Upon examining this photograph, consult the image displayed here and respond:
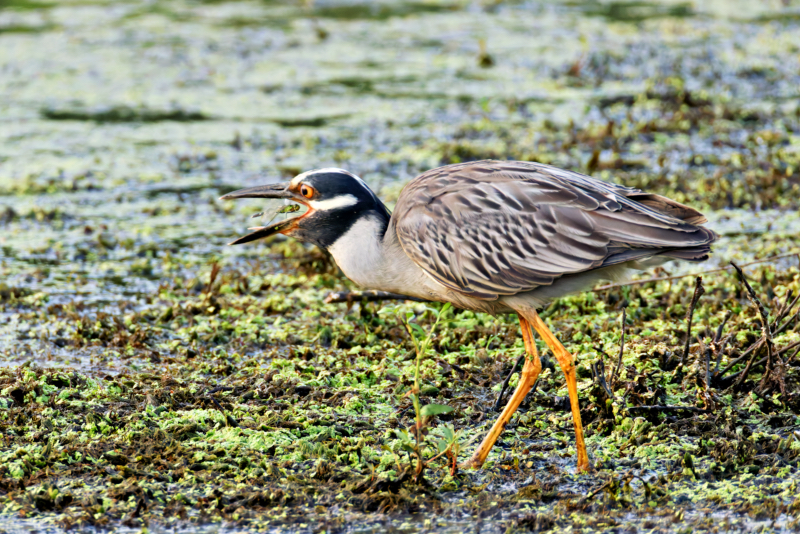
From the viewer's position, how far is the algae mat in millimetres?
4473

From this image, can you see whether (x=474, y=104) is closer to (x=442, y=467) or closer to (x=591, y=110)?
(x=591, y=110)

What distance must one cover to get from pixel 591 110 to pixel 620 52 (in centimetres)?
252

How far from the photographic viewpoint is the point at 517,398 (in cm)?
487

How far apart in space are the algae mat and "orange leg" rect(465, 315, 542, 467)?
12cm

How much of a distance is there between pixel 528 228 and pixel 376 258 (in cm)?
80

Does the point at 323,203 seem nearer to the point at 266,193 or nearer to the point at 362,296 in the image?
the point at 266,193

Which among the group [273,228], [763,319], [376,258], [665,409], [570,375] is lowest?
[665,409]


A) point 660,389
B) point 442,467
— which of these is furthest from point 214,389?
point 660,389

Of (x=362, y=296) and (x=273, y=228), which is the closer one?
(x=273, y=228)

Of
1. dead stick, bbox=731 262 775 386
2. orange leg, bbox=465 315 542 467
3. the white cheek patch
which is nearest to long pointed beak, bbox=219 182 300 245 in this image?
the white cheek patch

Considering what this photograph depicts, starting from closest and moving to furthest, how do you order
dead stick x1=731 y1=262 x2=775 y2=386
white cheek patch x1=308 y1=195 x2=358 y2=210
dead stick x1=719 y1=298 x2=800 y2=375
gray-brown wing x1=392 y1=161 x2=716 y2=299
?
gray-brown wing x1=392 y1=161 x2=716 y2=299 → dead stick x1=731 y1=262 x2=775 y2=386 → dead stick x1=719 y1=298 x2=800 y2=375 → white cheek patch x1=308 y1=195 x2=358 y2=210

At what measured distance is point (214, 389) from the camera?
17.9 feet

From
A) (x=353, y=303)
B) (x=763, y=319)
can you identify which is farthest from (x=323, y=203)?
(x=763, y=319)

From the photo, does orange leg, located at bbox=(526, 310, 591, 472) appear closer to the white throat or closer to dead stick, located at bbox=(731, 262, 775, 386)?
the white throat
